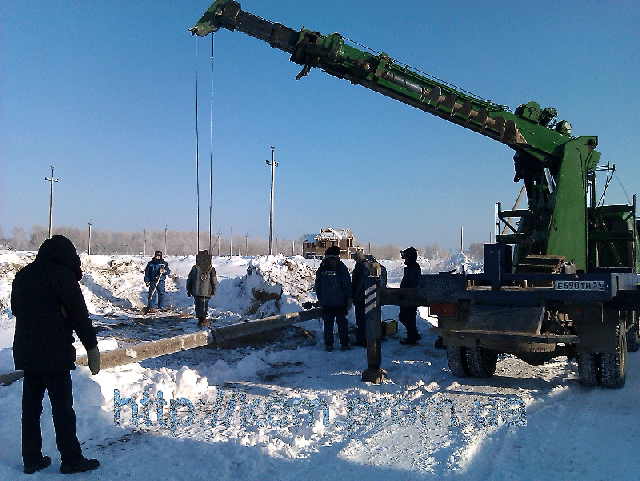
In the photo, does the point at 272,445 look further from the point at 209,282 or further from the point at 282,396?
the point at 209,282

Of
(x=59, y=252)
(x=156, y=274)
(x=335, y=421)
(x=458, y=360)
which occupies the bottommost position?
(x=335, y=421)

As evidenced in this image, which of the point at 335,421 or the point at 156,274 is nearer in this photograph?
the point at 335,421

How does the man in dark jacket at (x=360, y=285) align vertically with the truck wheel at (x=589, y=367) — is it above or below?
above

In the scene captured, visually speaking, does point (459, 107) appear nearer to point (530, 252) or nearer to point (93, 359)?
point (530, 252)

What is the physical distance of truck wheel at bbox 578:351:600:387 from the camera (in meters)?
6.12

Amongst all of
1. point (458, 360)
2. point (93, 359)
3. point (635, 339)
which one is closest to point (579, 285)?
point (458, 360)

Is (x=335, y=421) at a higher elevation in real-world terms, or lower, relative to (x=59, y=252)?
lower

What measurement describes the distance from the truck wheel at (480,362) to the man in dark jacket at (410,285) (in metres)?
2.83

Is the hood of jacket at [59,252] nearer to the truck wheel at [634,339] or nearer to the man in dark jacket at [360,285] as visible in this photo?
the man in dark jacket at [360,285]

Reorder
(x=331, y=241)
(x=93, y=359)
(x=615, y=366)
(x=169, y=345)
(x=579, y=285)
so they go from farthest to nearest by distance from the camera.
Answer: (x=331, y=241) < (x=169, y=345) < (x=615, y=366) < (x=579, y=285) < (x=93, y=359)

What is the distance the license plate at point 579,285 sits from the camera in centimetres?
568

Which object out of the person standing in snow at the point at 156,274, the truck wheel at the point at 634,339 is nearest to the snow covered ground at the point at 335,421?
the truck wheel at the point at 634,339

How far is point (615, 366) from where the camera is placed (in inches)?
237

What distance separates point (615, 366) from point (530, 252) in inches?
93.3
